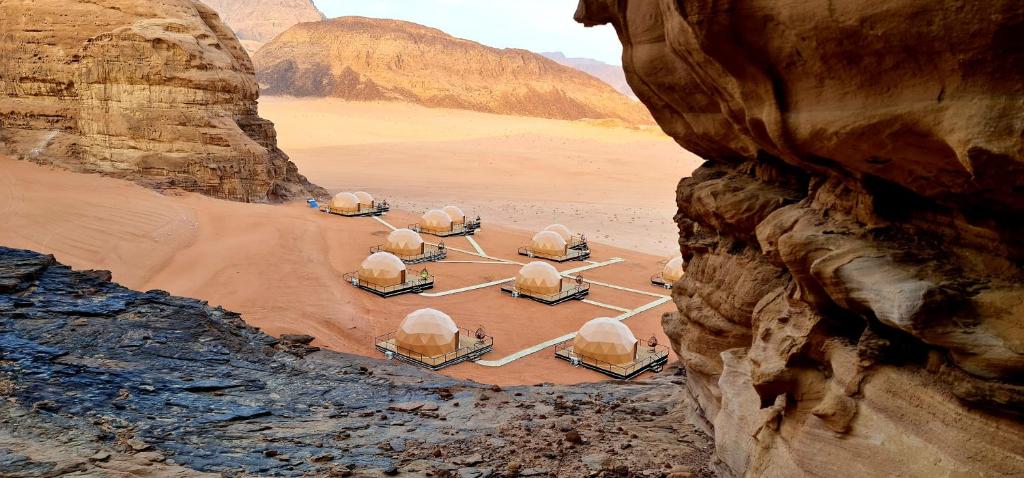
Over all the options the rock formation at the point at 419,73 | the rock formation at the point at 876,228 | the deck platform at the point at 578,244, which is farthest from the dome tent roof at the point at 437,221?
the rock formation at the point at 419,73

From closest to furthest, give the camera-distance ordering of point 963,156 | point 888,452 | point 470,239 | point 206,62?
point 963,156 → point 888,452 → point 206,62 → point 470,239

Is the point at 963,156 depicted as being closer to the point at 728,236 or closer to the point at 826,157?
the point at 826,157

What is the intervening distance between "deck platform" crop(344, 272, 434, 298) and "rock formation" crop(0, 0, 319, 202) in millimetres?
10685

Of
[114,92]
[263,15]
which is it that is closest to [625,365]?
[114,92]

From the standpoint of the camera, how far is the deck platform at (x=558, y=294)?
2350 cm

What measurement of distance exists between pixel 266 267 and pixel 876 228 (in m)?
21.1

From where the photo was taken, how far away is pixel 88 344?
30.3ft

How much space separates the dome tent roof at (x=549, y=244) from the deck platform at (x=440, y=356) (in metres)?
11.4

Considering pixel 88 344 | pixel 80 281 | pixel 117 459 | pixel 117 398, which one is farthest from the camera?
pixel 80 281

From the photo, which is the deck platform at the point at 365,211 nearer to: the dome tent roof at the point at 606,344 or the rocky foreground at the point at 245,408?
the dome tent roof at the point at 606,344

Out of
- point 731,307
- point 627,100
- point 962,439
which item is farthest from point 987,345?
point 627,100

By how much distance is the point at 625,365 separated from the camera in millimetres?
17891

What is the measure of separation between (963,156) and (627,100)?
11836 centimetres

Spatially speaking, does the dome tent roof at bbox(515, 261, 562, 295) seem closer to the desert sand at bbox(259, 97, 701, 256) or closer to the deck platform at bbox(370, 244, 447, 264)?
the deck platform at bbox(370, 244, 447, 264)
